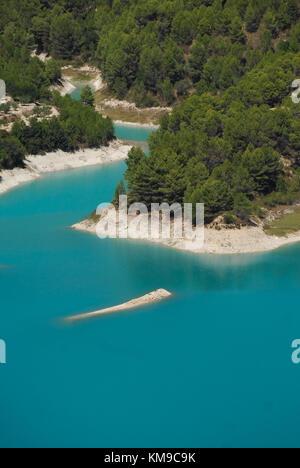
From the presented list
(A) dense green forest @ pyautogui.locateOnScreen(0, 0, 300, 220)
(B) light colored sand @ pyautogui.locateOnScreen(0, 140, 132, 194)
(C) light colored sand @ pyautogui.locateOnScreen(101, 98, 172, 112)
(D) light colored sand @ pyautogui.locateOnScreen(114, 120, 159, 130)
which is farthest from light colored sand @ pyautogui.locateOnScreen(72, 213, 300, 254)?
(C) light colored sand @ pyautogui.locateOnScreen(101, 98, 172, 112)

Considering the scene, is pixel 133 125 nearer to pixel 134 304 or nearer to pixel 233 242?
pixel 233 242

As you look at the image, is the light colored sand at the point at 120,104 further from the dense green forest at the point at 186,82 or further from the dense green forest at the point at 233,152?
the dense green forest at the point at 233,152

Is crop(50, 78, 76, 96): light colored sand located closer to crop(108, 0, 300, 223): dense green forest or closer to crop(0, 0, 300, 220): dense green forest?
crop(0, 0, 300, 220): dense green forest

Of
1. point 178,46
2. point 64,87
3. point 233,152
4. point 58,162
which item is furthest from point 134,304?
point 64,87

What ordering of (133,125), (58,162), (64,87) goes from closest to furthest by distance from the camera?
(58,162) < (133,125) < (64,87)

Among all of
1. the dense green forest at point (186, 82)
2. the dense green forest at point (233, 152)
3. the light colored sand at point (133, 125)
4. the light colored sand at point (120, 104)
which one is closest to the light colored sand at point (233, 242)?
the dense green forest at point (233, 152)
